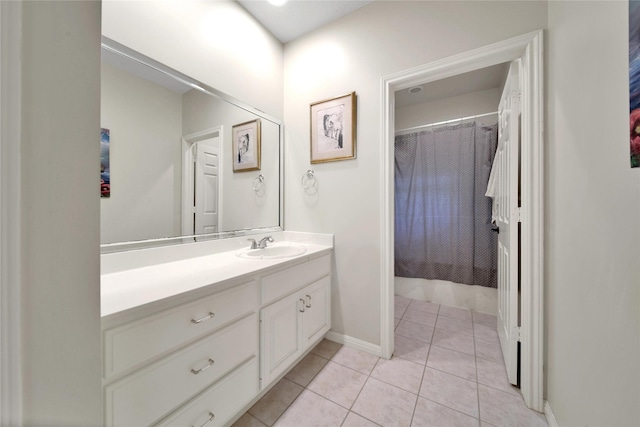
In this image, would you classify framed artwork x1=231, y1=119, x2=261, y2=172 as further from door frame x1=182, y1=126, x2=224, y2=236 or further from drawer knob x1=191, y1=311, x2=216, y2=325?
drawer knob x1=191, y1=311, x2=216, y2=325

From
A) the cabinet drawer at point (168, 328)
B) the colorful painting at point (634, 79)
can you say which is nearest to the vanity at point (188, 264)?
the cabinet drawer at point (168, 328)

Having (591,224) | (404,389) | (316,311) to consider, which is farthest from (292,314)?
(591,224)

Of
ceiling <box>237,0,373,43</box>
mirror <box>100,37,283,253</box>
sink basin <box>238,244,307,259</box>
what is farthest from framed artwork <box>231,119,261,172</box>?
ceiling <box>237,0,373,43</box>

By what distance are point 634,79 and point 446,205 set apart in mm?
1983

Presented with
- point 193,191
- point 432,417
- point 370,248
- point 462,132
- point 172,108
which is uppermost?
point 462,132

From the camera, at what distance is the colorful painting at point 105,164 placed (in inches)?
44.0

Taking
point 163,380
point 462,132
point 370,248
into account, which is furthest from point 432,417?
point 462,132

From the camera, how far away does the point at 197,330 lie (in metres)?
0.96

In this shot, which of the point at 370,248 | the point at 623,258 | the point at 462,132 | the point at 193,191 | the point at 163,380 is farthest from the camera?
the point at 462,132

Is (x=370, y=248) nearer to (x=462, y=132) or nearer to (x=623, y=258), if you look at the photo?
(x=623, y=258)

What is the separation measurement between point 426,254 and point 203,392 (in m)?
2.42

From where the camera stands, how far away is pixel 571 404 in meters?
1.01

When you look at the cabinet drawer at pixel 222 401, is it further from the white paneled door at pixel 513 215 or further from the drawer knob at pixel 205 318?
the white paneled door at pixel 513 215

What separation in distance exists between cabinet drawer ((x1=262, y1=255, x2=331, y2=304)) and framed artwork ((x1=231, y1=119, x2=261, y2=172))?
0.90 meters
